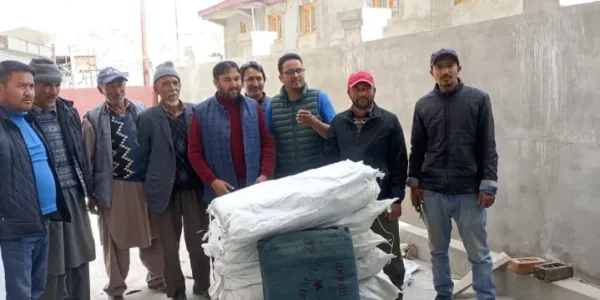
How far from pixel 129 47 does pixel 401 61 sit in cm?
4298

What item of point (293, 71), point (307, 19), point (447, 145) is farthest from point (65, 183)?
Answer: point (307, 19)

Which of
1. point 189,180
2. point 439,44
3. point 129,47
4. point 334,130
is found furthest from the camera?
point 129,47

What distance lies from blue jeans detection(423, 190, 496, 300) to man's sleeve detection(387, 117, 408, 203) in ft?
1.05

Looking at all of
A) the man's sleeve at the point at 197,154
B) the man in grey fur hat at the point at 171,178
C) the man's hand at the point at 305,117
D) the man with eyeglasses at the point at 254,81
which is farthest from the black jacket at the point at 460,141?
the man in grey fur hat at the point at 171,178

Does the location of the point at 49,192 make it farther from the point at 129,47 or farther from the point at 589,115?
the point at 129,47

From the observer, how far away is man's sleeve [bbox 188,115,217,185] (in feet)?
12.3

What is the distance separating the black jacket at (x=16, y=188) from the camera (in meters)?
2.93

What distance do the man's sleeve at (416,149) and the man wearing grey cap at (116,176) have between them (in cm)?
214

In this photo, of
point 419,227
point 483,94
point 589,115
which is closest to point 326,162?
point 483,94

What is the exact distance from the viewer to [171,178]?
392 cm

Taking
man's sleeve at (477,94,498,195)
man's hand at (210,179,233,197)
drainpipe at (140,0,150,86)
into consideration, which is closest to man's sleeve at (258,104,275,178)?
man's hand at (210,179,233,197)

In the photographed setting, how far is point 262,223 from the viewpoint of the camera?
239 cm

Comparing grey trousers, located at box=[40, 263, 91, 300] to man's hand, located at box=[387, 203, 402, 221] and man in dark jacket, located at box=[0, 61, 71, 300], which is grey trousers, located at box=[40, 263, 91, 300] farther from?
man's hand, located at box=[387, 203, 402, 221]

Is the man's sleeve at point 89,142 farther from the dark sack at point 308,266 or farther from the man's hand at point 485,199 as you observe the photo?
the man's hand at point 485,199
